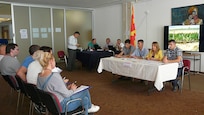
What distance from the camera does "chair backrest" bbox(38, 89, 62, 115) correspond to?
1918mm

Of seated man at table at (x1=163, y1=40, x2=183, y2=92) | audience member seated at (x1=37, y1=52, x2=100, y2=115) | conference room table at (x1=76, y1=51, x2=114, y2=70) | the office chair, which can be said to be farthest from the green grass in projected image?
the office chair

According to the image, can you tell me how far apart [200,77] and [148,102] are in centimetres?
278

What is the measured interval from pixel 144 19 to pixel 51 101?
6.19m

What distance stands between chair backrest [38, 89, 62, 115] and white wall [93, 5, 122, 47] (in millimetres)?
6715

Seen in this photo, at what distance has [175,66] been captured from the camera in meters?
3.73

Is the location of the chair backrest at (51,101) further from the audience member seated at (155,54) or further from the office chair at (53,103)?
the audience member seated at (155,54)

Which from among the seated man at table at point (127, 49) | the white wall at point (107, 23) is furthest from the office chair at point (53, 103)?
the white wall at point (107, 23)

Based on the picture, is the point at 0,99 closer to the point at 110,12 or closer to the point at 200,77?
the point at 200,77

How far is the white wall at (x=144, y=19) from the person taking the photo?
21.7ft

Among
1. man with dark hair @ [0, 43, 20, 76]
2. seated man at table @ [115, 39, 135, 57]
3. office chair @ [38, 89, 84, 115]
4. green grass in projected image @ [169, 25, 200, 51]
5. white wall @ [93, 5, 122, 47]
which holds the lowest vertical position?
office chair @ [38, 89, 84, 115]

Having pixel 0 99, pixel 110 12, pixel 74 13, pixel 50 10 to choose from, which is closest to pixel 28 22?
pixel 50 10

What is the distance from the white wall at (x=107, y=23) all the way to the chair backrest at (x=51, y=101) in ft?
22.0

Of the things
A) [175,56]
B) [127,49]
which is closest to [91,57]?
[127,49]

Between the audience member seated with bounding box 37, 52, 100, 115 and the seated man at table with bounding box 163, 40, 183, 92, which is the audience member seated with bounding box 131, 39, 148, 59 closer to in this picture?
the seated man at table with bounding box 163, 40, 183, 92
